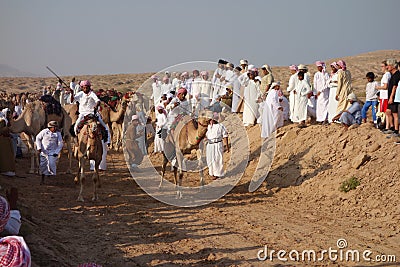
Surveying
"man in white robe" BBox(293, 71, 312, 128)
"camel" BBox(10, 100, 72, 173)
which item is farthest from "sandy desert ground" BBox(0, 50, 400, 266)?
"camel" BBox(10, 100, 72, 173)

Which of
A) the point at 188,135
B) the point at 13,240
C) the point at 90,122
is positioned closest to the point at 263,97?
the point at 188,135

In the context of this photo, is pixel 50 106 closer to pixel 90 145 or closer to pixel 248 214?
pixel 90 145

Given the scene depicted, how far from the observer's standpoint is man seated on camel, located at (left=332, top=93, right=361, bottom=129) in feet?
45.1

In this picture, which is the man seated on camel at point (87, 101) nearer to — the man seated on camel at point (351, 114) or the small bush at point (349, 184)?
the small bush at point (349, 184)

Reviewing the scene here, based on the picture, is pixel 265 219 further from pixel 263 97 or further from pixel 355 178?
pixel 263 97

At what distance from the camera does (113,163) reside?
17000 millimetres

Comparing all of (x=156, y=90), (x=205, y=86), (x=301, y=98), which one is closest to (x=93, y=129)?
(x=301, y=98)

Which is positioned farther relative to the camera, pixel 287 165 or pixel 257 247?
pixel 287 165

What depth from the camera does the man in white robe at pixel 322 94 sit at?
1583 cm

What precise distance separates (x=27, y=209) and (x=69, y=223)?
0.88 meters

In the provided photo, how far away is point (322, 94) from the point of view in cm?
1588

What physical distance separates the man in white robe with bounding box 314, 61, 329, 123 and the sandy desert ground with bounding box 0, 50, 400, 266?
107 centimetres

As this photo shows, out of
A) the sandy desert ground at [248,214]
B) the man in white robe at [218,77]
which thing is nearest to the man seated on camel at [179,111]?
the sandy desert ground at [248,214]

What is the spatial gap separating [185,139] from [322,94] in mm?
5707
